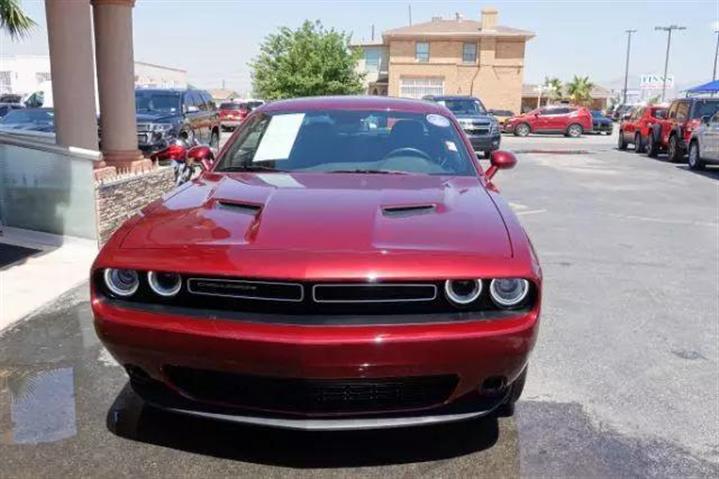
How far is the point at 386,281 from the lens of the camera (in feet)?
8.38

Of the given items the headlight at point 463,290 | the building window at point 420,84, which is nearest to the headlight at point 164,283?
the headlight at point 463,290

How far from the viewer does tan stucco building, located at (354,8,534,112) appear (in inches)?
1937

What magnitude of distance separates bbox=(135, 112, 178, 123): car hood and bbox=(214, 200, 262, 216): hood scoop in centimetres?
1212

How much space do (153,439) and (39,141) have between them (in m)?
5.12

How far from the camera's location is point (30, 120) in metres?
14.4

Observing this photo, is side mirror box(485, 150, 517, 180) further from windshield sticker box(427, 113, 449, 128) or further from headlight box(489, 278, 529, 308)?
headlight box(489, 278, 529, 308)

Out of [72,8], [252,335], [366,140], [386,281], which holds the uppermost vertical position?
[72,8]

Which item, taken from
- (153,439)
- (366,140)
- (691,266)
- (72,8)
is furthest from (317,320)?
(72,8)

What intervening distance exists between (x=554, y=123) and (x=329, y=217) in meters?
33.9

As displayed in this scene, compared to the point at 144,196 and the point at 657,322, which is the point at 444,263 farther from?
the point at 144,196

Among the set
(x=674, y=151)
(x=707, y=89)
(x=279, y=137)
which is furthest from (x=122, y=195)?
(x=707, y=89)

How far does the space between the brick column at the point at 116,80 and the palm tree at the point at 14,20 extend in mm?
1189

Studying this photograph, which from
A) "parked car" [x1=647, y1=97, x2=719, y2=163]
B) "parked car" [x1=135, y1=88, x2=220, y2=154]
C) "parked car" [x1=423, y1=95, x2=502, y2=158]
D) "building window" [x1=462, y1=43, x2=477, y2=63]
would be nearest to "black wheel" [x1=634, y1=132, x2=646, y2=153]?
"parked car" [x1=647, y1=97, x2=719, y2=163]

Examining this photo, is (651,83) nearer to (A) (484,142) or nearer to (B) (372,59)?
(B) (372,59)
